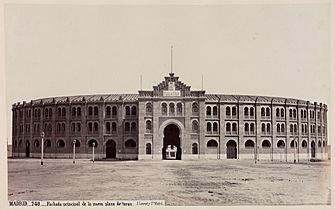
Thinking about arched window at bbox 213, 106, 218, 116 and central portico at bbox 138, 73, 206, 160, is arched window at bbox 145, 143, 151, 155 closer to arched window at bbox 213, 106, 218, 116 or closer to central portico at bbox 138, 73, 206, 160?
central portico at bbox 138, 73, 206, 160

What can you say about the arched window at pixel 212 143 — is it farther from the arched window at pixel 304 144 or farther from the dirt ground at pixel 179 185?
the dirt ground at pixel 179 185

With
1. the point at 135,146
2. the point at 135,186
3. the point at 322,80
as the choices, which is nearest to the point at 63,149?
the point at 135,146

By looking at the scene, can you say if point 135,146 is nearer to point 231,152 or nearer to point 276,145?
point 231,152

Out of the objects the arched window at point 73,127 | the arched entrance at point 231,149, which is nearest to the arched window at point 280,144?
the arched entrance at point 231,149

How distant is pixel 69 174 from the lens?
340 inches

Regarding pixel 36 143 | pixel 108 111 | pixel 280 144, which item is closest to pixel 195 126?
pixel 280 144

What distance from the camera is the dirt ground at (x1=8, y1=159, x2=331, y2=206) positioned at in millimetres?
7340

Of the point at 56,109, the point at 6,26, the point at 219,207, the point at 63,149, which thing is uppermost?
the point at 6,26

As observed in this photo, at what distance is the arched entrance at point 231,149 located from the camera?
12.2 metres

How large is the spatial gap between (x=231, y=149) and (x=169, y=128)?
1.52m

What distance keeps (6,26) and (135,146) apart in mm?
5411

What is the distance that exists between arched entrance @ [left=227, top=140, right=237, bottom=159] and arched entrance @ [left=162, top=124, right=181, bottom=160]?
1179mm

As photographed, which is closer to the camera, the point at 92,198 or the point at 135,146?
the point at 92,198

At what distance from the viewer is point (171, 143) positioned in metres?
12.2
